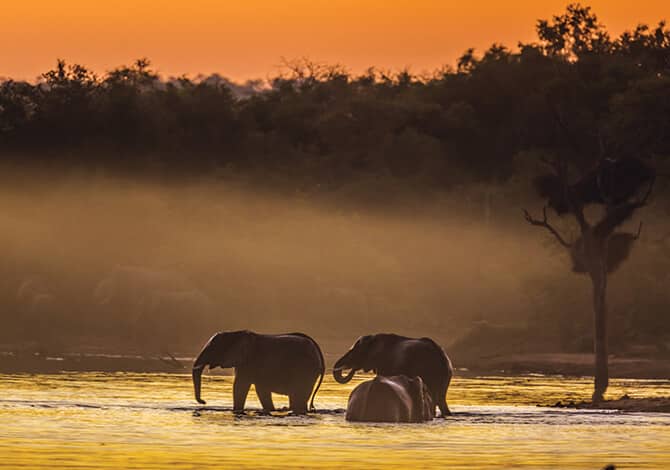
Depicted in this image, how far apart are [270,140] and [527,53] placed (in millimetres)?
26254

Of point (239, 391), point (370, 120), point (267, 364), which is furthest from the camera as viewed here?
point (370, 120)

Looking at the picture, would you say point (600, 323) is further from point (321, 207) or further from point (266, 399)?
point (321, 207)

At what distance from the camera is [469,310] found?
9925cm

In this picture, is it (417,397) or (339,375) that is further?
(339,375)

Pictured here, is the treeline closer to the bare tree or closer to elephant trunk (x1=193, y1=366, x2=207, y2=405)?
the bare tree

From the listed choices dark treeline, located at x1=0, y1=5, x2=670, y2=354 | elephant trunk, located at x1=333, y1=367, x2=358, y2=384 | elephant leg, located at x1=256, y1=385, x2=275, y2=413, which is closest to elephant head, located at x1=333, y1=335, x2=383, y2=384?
elephant trunk, located at x1=333, y1=367, x2=358, y2=384

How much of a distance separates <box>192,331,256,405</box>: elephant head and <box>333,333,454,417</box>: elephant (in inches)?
93.1

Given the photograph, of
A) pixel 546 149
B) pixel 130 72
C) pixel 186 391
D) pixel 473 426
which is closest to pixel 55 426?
pixel 473 426

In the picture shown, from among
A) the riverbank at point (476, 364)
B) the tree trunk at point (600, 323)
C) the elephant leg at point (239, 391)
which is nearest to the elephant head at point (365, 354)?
the elephant leg at point (239, 391)

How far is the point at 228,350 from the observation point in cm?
3944

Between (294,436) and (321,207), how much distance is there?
8325cm

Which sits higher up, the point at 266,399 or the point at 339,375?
the point at 339,375

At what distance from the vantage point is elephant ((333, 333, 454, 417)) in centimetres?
3975

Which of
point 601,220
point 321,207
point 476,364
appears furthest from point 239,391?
point 321,207
